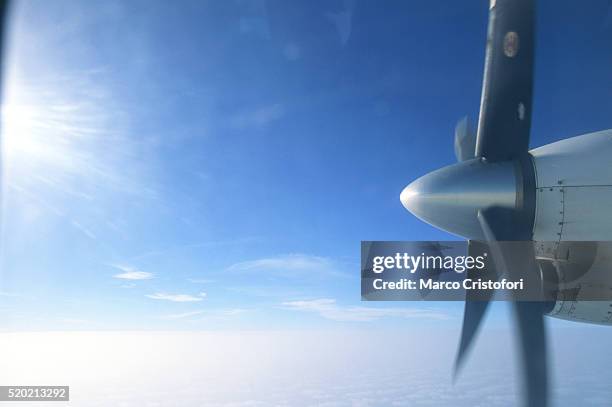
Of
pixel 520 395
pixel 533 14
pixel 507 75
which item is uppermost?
pixel 533 14

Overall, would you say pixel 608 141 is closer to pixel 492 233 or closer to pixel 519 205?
pixel 519 205

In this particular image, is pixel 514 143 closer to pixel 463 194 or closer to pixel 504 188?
pixel 504 188

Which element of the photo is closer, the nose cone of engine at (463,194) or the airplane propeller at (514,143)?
the airplane propeller at (514,143)

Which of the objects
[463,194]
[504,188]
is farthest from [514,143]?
[463,194]

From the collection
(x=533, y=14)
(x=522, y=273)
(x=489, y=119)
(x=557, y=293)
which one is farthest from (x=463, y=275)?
(x=533, y=14)

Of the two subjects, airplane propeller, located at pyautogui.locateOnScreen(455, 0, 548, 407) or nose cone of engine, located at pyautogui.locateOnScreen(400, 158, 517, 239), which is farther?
nose cone of engine, located at pyautogui.locateOnScreen(400, 158, 517, 239)

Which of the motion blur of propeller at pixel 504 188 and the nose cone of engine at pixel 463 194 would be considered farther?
the nose cone of engine at pixel 463 194

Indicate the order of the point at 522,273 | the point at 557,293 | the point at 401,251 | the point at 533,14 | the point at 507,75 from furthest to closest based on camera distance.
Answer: the point at 401,251 → the point at 557,293 → the point at 522,273 → the point at 507,75 → the point at 533,14
